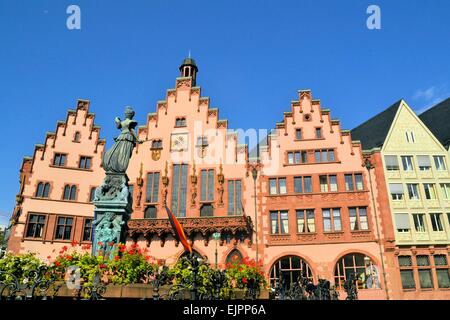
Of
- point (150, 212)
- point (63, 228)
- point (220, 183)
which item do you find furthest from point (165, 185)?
point (63, 228)

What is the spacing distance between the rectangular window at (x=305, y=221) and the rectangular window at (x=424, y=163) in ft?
36.2

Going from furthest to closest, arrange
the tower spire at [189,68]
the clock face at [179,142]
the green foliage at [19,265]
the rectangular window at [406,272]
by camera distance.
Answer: the tower spire at [189,68] → the clock face at [179,142] → the rectangular window at [406,272] → the green foliage at [19,265]

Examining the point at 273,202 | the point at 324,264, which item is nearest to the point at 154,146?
the point at 273,202

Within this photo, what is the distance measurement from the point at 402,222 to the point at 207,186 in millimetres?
17469

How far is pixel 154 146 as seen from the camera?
34.3m

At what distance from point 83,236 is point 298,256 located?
19.5 meters

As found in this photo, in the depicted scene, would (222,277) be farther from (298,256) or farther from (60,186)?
(60,186)

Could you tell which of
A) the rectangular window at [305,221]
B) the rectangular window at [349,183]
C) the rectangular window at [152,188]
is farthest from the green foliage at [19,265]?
the rectangular window at [349,183]

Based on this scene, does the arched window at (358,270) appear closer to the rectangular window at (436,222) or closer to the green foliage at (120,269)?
the rectangular window at (436,222)

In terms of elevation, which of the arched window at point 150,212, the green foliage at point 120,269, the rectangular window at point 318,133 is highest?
the rectangular window at point 318,133

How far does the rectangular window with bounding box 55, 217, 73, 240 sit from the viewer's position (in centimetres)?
3069

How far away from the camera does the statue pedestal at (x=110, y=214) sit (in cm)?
1227

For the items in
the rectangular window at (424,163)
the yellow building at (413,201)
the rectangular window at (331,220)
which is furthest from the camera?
the rectangular window at (424,163)

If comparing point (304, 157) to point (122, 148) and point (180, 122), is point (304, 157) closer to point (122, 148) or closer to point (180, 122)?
point (180, 122)
